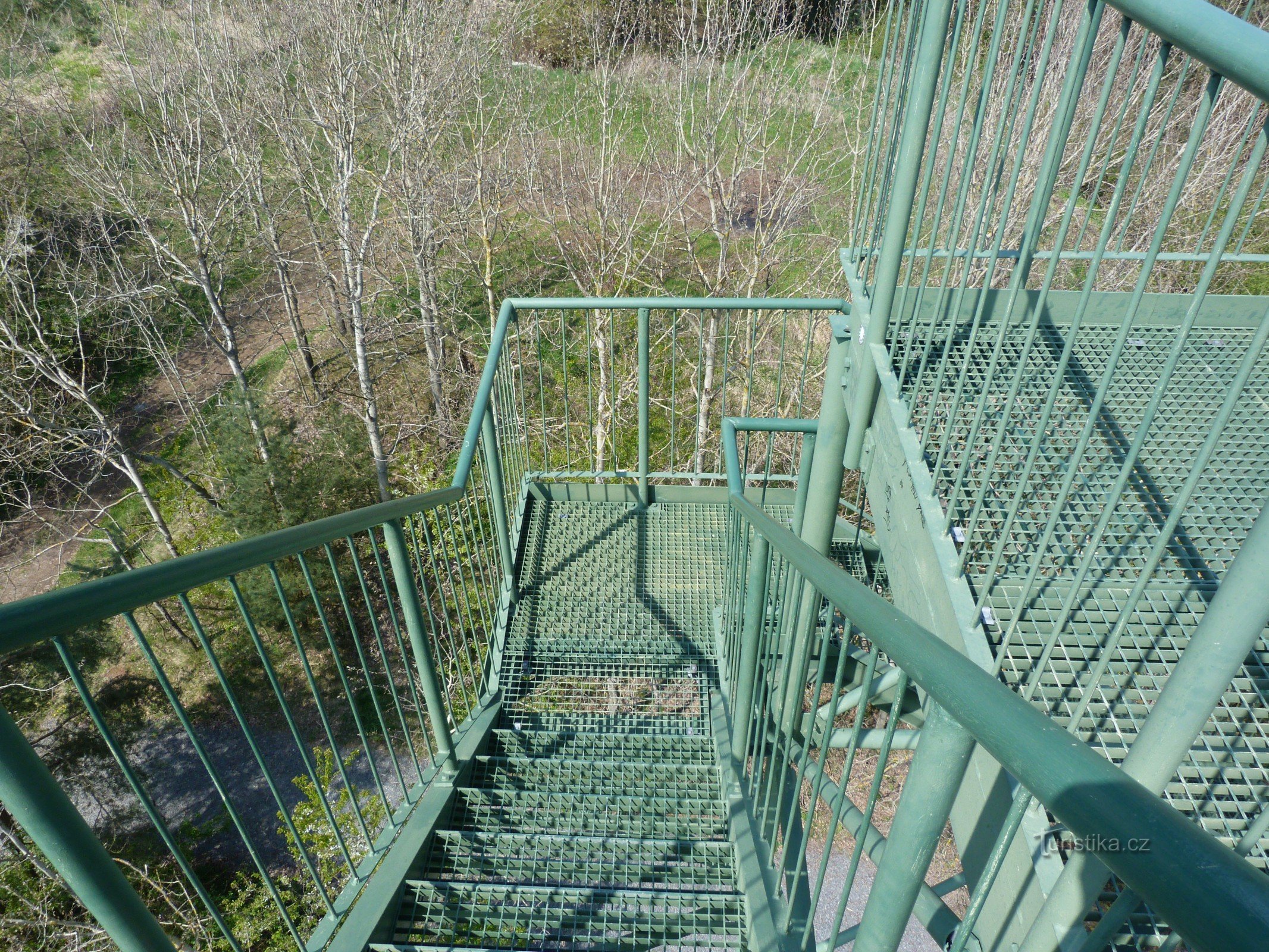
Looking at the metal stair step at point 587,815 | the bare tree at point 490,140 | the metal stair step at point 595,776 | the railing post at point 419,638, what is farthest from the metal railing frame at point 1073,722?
the bare tree at point 490,140

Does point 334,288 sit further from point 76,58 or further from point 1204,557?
point 1204,557

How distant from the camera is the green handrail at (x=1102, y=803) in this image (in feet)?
1.86

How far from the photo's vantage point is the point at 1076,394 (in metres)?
2.65

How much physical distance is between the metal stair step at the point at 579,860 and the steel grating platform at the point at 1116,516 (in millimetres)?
1502

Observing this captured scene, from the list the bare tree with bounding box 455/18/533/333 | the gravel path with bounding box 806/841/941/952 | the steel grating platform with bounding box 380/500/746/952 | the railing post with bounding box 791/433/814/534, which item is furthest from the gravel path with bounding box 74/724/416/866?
the railing post with bounding box 791/433/814/534

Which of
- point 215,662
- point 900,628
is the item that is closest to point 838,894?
point 215,662

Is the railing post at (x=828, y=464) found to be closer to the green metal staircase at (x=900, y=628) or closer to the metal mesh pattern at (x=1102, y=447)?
the green metal staircase at (x=900, y=628)

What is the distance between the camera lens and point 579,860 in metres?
2.76

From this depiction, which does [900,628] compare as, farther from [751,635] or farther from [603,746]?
[603,746]

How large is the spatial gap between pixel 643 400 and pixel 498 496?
120 cm

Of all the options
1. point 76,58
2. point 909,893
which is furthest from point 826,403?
point 76,58

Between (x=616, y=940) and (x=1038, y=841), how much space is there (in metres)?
1.51

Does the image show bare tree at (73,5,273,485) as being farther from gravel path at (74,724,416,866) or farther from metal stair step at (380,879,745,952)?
metal stair step at (380,879,745,952)

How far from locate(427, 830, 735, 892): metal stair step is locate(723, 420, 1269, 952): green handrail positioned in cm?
177
